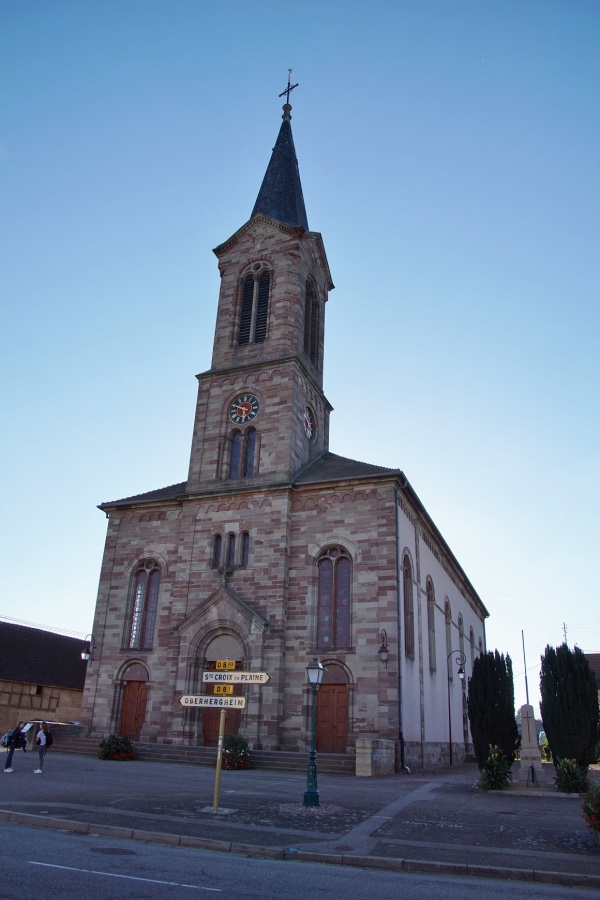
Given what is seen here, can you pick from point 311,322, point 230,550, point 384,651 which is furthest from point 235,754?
point 311,322

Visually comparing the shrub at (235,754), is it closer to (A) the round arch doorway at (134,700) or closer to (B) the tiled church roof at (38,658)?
(A) the round arch doorway at (134,700)

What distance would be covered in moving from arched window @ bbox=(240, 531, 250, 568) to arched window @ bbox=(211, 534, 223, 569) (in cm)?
104

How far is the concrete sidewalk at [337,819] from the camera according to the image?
385 inches

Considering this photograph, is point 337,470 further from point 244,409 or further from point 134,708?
point 134,708

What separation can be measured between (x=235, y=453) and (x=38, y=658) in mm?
24340

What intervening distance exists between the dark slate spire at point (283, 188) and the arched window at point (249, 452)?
12478 millimetres

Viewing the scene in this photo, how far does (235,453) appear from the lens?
32031mm

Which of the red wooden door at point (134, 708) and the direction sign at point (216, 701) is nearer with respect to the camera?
the direction sign at point (216, 701)

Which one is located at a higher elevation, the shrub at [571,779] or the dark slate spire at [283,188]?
the dark slate spire at [283,188]

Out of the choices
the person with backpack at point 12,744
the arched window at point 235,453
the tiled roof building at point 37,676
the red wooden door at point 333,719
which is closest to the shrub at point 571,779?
the red wooden door at point 333,719

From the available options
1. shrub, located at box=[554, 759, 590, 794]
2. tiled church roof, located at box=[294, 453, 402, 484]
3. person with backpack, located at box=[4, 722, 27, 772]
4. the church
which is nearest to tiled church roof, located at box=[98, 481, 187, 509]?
the church

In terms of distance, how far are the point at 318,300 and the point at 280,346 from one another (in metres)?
6.27

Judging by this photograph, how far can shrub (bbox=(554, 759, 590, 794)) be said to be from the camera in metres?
18.3

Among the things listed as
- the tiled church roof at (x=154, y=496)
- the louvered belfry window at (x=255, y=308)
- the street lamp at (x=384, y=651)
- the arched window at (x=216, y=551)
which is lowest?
the street lamp at (x=384, y=651)
